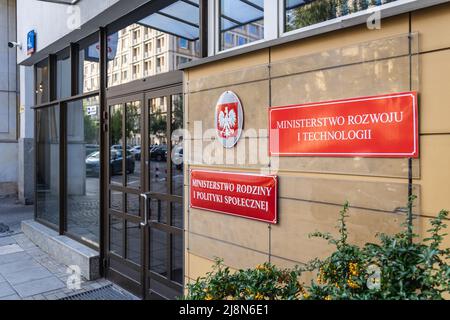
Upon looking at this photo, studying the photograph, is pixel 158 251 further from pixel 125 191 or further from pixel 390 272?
pixel 390 272

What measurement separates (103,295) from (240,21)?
357 cm

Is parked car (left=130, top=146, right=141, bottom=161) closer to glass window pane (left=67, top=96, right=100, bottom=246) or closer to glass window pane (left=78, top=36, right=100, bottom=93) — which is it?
glass window pane (left=67, top=96, right=100, bottom=246)

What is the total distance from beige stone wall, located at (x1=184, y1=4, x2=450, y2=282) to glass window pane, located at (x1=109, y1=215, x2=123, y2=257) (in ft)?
5.58

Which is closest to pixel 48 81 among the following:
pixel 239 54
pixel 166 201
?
pixel 166 201

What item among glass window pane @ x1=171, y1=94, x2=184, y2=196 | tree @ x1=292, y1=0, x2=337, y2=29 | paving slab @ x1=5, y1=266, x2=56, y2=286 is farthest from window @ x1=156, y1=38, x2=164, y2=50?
paving slab @ x1=5, y1=266, x2=56, y2=286

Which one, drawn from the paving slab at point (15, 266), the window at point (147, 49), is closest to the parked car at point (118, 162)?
the window at point (147, 49)

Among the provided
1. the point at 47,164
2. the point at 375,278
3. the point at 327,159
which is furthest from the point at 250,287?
the point at 47,164

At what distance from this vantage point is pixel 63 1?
601cm

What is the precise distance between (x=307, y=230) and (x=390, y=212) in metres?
0.63

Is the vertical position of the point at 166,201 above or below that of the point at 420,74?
below

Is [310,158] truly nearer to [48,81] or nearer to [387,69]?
[387,69]

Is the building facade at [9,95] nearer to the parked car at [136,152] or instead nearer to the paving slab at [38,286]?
the paving slab at [38,286]

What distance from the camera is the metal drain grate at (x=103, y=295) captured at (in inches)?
191

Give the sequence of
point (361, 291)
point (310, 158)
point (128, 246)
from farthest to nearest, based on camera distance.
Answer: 1. point (128, 246)
2. point (310, 158)
3. point (361, 291)
